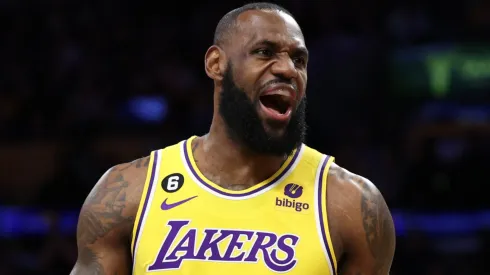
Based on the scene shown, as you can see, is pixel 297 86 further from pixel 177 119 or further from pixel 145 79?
pixel 145 79

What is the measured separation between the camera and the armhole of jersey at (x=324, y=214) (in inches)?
114

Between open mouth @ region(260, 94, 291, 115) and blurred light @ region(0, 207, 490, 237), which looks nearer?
open mouth @ region(260, 94, 291, 115)

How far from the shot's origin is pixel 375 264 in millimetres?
2977

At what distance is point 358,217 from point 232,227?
1.47 feet

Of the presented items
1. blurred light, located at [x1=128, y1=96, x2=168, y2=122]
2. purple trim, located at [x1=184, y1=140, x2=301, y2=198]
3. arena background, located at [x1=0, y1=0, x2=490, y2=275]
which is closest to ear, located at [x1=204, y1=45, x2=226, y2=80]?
purple trim, located at [x1=184, y1=140, x2=301, y2=198]

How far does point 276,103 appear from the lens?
308 centimetres

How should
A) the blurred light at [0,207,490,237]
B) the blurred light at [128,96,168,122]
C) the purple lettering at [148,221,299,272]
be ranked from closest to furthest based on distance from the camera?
the purple lettering at [148,221,299,272], the blurred light at [0,207,490,237], the blurred light at [128,96,168,122]

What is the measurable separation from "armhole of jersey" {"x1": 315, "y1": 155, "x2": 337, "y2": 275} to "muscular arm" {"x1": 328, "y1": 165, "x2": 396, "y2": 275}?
0.10ft

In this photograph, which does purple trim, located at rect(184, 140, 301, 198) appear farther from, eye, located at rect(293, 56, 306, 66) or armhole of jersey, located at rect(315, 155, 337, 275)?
eye, located at rect(293, 56, 306, 66)

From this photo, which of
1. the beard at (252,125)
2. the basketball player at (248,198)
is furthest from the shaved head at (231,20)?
the beard at (252,125)

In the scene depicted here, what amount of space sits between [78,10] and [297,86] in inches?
237

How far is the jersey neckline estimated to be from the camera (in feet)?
10.00

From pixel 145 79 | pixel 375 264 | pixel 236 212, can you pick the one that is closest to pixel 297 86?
pixel 236 212

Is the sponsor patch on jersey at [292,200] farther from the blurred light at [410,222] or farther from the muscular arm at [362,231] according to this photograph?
the blurred light at [410,222]
